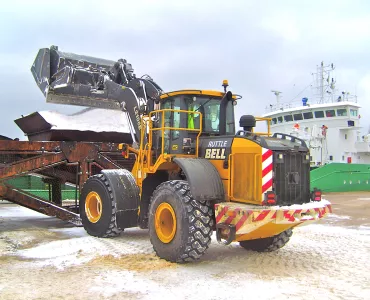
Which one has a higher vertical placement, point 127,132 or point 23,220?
point 127,132

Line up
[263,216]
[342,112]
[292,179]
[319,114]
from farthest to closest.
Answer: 1. [319,114]
2. [342,112]
3. [292,179]
4. [263,216]

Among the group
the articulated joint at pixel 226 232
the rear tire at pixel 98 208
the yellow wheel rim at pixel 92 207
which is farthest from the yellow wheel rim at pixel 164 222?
the yellow wheel rim at pixel 92 207

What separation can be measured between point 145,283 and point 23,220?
7203 millimetres

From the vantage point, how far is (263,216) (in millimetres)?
5418

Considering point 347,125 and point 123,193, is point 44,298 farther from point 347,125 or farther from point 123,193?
point 347,125

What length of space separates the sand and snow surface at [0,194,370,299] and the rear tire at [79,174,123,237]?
0.81 feet

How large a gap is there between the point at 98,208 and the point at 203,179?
3.12m

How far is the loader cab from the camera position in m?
6.89

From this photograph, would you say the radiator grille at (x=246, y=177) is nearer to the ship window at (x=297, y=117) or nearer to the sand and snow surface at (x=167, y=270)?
the sand and snow surface at (x=167, y=270)

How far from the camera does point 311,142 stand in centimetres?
2664

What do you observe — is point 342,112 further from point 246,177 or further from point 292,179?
point 246,177

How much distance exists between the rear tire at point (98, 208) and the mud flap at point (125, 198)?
105mm

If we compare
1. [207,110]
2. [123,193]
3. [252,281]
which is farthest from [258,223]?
[123,193]

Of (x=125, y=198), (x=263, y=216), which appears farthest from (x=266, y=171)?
(x=125, y=198)
